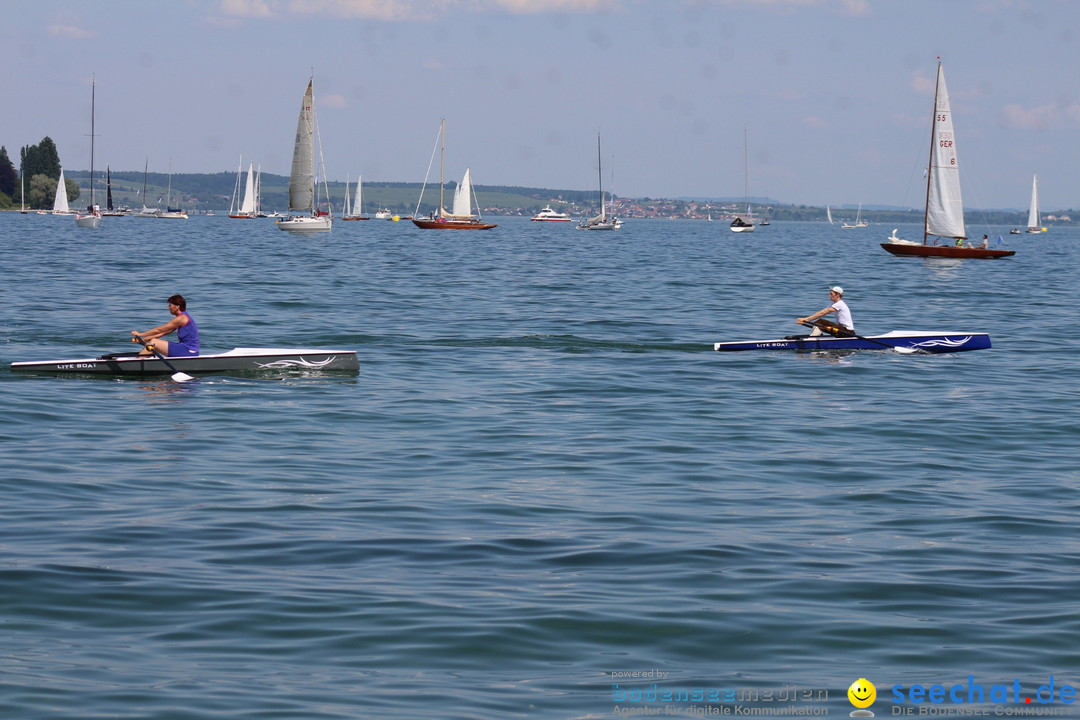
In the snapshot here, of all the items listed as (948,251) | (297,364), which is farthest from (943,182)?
(297,364)

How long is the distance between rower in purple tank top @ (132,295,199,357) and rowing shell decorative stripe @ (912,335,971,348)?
48.9 feet

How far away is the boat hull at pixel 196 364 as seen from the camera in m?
20.9

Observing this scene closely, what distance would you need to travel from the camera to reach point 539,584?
31.0ft

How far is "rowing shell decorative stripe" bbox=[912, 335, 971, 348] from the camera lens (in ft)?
86.7

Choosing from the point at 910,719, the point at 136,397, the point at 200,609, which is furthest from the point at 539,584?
the point at 136,397

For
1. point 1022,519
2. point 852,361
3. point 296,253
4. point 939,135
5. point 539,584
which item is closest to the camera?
point 539,584

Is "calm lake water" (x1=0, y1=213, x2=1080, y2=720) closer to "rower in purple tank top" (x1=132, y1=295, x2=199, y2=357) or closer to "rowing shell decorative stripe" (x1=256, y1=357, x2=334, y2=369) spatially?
"rowing shell decorative stripe" (x1=256, y1=357, x2=334, y2=369)

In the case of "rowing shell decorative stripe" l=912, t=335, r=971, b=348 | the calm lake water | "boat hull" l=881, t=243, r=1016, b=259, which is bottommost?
the calm lake water

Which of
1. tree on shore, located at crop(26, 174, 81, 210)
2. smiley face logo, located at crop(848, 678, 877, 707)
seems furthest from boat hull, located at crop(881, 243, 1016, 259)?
tree on shore, located at crop(26, 174, 81, 210)

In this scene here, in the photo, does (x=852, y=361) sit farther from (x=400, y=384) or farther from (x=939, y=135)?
(x=939, y=135)

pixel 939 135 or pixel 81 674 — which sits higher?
pixel 939 135

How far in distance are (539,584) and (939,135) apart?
60.6 metres

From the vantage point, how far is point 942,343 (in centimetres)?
2673

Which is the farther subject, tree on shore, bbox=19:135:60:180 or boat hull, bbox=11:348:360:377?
tree on shore, bbox=19:135:60:180
